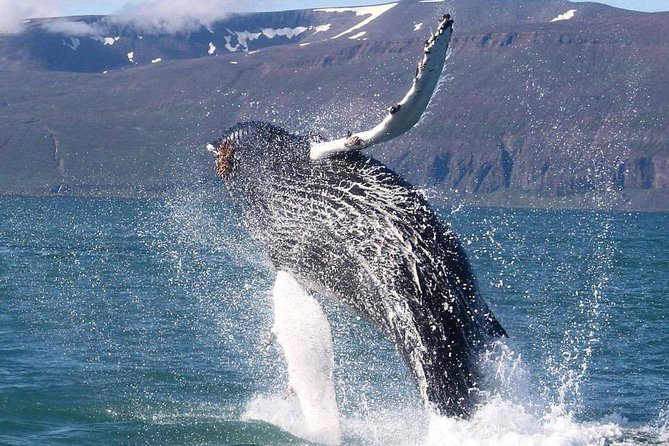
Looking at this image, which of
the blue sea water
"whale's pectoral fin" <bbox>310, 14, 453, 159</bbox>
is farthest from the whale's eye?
"whale's pectoral fin" <bbox>310, 14, 453, 159</bbox>

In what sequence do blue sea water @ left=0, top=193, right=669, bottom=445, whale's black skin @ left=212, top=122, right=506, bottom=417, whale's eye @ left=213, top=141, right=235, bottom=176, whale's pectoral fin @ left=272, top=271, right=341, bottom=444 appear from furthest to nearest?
blue sea water @ left=0, top=193, right=669, bottom=445 < whale's pectoral fin @ left=272, top=271, right=341, bottom=444 < whale's eye @ left=213, top=141, right=235, bottom=176 < whale's black skin @ left=212, top=122, right=506, bottom=417

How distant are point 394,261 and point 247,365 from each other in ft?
31.9

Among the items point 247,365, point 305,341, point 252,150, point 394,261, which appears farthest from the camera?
point 247,365

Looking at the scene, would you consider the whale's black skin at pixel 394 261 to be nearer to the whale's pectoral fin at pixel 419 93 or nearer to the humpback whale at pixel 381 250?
the humpback whale at pixel 381 250

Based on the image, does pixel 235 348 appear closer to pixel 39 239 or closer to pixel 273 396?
pixel 273 396

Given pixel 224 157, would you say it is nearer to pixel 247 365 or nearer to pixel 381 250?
pixel 381 250

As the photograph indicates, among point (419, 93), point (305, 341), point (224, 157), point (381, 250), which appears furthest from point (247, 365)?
point (419, 93)

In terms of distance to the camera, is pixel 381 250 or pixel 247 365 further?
pixel 247 365

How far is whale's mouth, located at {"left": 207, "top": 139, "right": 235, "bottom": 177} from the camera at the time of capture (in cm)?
1304

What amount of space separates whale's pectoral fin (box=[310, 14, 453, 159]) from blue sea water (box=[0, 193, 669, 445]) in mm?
2862

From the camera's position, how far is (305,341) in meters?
13.6

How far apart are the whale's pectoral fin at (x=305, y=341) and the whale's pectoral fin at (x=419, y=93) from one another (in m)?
2.82

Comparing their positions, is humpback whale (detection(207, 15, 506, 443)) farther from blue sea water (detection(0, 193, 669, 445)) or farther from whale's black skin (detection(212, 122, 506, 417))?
blue sea water (detection(0, 193, 669, 445))

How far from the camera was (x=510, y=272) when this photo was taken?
47625mm
